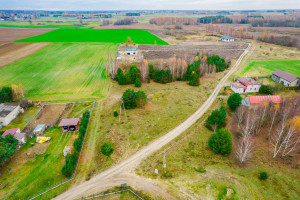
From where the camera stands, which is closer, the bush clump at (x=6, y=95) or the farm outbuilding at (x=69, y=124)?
the farm outbuilding at (x=69, y=124)

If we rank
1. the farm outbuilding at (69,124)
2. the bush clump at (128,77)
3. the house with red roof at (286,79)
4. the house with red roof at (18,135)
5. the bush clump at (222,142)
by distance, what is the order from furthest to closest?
the bush clump at (128,77) < the house with red roof at (286,79) < the farm outbuilding at (69,124) < the house with red roof at (18,135) < the bush clump at (222,142)

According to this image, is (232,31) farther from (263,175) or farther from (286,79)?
(263,175)

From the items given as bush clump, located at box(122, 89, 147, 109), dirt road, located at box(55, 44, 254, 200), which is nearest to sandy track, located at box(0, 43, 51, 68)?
bush clump, located at box(122, 89, 147, 109)

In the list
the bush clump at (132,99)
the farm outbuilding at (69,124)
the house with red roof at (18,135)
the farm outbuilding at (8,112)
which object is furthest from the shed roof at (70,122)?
the farm outbuilding at (8,112)

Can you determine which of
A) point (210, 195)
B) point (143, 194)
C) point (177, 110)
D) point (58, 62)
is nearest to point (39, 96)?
point (58, 62)

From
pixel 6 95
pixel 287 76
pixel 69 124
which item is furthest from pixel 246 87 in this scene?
pixel 6 95

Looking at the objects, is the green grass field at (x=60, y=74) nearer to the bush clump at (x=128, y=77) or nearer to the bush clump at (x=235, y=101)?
the bush clump at (x=128, y=77)

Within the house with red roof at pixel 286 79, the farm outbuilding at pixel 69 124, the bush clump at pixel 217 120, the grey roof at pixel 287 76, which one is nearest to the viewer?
the bush clump at pixel 217 120

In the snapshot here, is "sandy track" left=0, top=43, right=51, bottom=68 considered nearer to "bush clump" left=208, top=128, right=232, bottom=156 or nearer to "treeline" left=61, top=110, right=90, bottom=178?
"treeline" left=61, top=110, right=90, bottom=178
